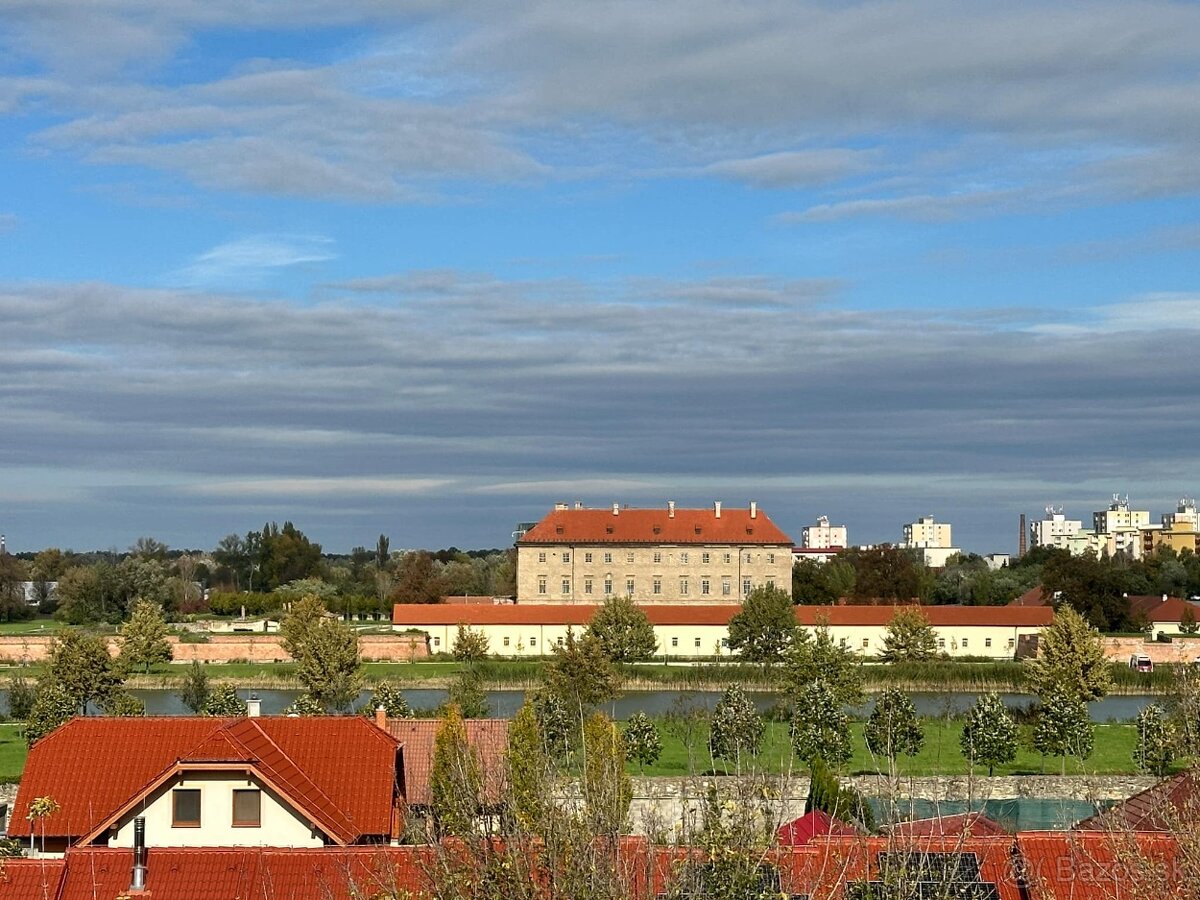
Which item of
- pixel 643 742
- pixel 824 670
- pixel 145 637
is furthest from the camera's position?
pixel 145 637

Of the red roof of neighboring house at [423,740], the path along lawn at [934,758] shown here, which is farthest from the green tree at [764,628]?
the red roof of neighboring house at [423,740]

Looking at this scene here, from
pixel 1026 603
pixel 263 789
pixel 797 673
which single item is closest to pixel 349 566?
pixel 1026 603

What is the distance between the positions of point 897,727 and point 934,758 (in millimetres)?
2530

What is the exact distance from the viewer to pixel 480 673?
5856 cm

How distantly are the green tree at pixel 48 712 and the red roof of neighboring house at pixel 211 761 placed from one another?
16.8 m

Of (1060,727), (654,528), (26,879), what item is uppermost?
(654,528)

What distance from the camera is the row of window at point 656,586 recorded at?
83.8 metres

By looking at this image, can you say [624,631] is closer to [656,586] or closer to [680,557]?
[656,586]

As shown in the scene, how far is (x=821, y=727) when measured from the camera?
37312 millimetres

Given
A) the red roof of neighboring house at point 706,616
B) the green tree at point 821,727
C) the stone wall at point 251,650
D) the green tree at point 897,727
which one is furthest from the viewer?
the red roof of neighboring house at point 706,616

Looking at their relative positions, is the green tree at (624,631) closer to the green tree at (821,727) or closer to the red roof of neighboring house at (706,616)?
the red roof of neighboring house at (706,616)

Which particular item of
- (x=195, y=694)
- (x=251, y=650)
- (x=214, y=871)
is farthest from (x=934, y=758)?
(x=251, y=650)

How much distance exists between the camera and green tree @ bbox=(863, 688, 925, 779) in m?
35.8

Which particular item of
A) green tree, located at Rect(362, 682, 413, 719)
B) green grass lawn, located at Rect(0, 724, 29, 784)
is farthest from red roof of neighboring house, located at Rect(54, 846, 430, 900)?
green tree, located at Rect(362, 682, 413, 719)
